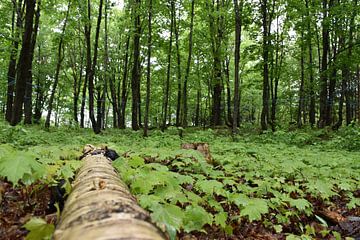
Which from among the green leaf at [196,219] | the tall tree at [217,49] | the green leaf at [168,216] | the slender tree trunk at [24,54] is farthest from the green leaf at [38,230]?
the tall tree at [217,49]

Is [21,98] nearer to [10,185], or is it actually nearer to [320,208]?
[10,185]

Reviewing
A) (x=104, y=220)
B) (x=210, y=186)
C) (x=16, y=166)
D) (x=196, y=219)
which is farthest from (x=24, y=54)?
(x=104, y=220)

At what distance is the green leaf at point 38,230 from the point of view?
1940mm

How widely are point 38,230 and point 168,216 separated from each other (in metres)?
0.85

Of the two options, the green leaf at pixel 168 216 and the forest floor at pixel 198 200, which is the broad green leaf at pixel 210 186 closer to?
the forest floor at pixel 198 200

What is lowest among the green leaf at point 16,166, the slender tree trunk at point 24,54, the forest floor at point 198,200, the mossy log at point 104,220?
the forest floor at point 198,200

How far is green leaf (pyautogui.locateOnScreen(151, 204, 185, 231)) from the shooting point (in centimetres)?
209

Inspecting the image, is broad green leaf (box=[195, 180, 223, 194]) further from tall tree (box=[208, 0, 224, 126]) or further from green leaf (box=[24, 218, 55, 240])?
tall tree (box=[208, 0, 224, 126])

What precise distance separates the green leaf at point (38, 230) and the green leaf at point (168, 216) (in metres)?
0.68

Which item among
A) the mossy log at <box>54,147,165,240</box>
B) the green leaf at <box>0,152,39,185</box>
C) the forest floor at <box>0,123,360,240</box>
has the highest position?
the green leaf at <box>0,152,39,185</box>

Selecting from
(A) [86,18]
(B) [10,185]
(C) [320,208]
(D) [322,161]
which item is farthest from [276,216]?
(A) [86,18]

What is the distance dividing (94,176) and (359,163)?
23.0 feet

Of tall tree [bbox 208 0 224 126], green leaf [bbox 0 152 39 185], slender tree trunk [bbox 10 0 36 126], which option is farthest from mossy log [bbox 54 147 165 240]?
tall tree [bbox 208 0 224 126]

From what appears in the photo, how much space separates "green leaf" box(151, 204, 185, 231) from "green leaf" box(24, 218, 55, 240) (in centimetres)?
68
